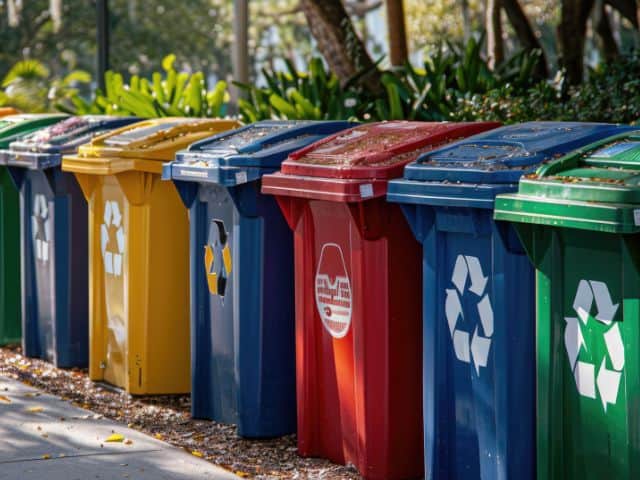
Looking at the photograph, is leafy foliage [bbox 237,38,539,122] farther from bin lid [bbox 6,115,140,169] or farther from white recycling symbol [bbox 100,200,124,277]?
white recycling symbol [bbox 100,200,124,277]

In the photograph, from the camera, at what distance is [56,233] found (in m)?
8.12

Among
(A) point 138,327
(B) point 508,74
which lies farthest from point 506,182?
(B) point 508,74

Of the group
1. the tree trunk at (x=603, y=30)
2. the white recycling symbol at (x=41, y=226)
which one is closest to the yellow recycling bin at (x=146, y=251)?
the white recycling symbol at (x=41, y=226)

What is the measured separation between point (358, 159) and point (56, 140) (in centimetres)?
336

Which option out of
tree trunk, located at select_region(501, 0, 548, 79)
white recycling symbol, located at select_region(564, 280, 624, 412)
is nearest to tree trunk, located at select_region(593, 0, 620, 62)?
tree trunk, located at select_region(501, 0, 548, 79)

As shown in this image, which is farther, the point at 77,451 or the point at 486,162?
the point at 77,451

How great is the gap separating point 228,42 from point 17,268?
5139 centimetres

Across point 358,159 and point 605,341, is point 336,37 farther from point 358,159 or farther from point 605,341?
point 605,341

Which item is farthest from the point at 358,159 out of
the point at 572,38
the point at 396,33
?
the point at 572,38

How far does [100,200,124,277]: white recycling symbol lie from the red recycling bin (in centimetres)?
181

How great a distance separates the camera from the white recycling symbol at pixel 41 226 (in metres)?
8.26

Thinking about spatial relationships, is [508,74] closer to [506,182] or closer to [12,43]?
[506,182]

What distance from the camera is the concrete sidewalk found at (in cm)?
555

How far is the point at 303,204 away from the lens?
18.8ft
